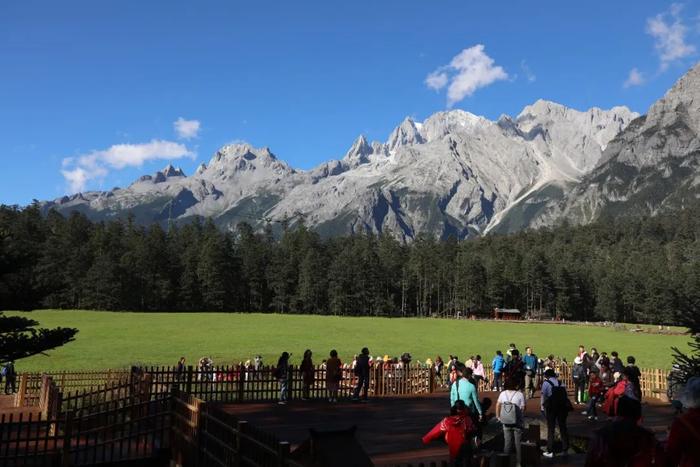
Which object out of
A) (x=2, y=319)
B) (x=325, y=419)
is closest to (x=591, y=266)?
(x=325, y=419)

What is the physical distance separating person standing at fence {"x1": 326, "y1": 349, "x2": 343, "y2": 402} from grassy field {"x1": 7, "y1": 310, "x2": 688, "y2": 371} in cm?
1928

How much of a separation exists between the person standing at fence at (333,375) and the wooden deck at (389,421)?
17.6 inches

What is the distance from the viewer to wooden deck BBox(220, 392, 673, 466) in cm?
1410

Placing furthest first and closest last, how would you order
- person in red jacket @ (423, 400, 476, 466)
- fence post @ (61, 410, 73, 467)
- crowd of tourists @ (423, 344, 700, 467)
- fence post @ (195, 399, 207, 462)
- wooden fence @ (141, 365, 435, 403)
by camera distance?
wooden fence @ (141, 365, 435, 403), fence post @ (61, 410, 73, 467), fence post @ (195, 399, 207, 462), person in red jacket @ (423, 400, 476, 466), crowd of tourists @ (423, 344, 700, 467)

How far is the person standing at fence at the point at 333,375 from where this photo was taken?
21.1 meters

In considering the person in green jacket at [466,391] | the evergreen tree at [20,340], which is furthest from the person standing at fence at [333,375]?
the evergreen tree at [20,340]

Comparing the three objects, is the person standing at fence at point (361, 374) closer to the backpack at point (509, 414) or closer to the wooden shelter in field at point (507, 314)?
the backpack at point (509, 414)

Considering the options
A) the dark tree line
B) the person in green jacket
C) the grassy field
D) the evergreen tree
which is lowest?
the grassy field

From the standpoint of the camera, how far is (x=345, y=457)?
777 cm

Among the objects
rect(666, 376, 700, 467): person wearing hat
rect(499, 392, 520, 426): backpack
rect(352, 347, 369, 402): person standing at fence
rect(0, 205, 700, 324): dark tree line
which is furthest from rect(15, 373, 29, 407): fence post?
rect(0, 205, 700, 324): dark tree line

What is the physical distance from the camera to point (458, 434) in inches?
376

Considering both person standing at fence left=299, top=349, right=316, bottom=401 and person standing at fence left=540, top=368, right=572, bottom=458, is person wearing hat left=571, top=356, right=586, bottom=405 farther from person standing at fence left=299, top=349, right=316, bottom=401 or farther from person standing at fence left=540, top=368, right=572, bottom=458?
person standing at fence left=299, top=349, right=316, bottom=401

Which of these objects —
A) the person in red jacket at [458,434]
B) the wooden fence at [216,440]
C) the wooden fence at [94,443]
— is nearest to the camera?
the wooden fence at [216,440]

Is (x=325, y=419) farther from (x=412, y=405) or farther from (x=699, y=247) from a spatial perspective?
(x=699, y=247)
